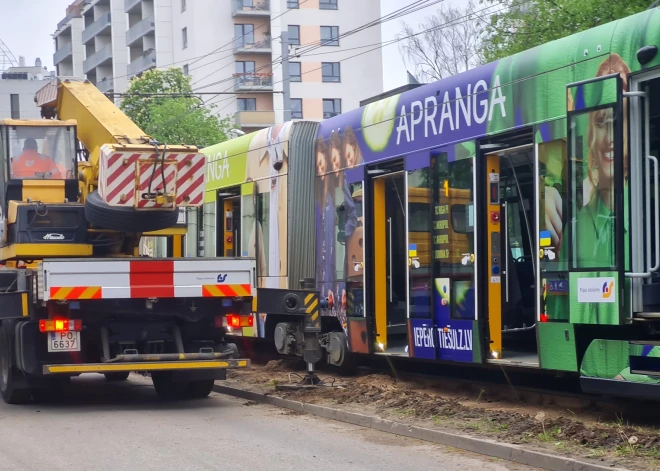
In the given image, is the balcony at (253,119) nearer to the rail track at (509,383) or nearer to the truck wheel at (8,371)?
the rail track at (509,383)

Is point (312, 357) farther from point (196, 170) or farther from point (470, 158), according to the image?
point (470, 158)

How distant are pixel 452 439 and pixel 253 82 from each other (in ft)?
198

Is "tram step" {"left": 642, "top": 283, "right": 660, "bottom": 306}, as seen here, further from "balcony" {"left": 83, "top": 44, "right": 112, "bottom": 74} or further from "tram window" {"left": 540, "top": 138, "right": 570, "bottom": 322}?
"balcony" {"left": 83, "top": 44, "right": 112, "bottom": 74}

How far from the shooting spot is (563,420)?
30.7 feet

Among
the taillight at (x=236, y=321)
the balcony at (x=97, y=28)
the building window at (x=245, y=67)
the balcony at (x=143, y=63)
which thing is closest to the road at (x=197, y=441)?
the taillight at (x=236, y=321)

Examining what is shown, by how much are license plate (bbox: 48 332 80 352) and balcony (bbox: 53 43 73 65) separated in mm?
79901

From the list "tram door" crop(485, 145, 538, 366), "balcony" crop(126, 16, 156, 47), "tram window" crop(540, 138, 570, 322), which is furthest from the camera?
"balcony" crop(126, 16, 156, 47)

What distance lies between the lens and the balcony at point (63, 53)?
293ft

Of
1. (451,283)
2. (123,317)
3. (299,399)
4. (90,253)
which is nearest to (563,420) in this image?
(451,283)

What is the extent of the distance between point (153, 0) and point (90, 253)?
60541 millimetres

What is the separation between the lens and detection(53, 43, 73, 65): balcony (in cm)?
8929

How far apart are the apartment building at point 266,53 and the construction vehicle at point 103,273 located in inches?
2059

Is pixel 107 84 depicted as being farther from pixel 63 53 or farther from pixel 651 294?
pixel 651 294

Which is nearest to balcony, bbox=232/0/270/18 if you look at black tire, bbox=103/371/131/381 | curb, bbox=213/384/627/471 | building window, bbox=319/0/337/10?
building window, bbox=319/0/337/10
